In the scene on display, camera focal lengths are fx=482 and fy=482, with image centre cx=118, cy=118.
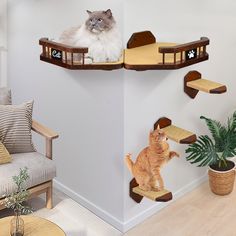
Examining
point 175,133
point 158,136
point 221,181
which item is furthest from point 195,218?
point 158,136

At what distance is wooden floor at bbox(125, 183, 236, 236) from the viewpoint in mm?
3527

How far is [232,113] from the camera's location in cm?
443

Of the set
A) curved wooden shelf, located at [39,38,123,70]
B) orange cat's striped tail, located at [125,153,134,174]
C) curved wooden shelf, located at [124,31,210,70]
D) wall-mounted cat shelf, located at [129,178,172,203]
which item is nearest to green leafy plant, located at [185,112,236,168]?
wall-mounted cat shelf, located at [129,178,172,203]

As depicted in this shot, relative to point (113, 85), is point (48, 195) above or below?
below

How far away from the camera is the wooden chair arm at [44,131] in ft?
11.9

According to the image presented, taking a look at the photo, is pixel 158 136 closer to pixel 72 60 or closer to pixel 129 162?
pixel 129 162

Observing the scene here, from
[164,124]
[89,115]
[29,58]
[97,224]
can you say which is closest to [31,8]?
[29,58]

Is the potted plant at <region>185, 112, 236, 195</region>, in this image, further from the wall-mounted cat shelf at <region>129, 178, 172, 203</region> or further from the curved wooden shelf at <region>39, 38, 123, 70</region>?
the curved wooden shelf at <region>39, 38, 123, 70</region>

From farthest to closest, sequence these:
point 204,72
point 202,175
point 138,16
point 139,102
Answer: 1. point 202,175
2. point 204,72
3. point 139,102
4. point 138,16

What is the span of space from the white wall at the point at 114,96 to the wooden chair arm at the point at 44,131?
170mm

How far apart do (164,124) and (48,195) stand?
1047mm

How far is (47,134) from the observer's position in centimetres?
363

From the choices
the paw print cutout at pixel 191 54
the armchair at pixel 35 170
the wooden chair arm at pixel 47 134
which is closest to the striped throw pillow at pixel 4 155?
the armchair at pixel 35 170

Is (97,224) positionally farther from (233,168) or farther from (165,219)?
(233,168)
